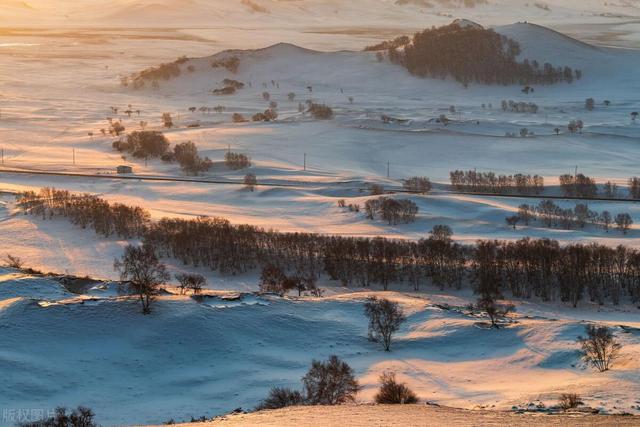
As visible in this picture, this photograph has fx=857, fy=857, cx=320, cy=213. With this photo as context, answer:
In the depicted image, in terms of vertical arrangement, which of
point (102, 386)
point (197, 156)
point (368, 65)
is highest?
point (368, 65)

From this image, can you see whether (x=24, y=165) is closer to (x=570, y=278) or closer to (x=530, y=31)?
(x=570, y=278)

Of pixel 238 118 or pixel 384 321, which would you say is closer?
pixel 384 321

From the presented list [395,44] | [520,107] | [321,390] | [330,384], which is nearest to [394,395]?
[330,384]

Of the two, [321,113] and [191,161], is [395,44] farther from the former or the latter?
[191,161]

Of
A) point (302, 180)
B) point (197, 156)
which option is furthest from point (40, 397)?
point (197, 156)


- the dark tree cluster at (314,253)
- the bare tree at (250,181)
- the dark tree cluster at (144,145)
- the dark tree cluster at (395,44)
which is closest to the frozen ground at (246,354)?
the dark tree cluster at (314,253)

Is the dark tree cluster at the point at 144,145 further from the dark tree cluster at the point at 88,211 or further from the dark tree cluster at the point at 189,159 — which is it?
the dark tree cluster at the point at 88,211
